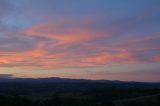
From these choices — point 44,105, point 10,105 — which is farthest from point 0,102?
point 44,105

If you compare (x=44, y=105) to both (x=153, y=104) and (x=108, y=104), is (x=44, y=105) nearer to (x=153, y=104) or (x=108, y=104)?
(x=108, y=104)

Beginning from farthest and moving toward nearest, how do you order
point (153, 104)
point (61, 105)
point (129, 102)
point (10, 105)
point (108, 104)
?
point (129, 102)
point (153, 104)
point (108, 104)
point (61, 105)
point (10, 105)

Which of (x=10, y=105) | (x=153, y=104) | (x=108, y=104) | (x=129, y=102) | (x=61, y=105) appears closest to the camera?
(x=10, y=105)

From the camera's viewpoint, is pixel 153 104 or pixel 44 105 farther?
pixel 153 104

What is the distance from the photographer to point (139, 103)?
403ft

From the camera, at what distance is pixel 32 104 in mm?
90375

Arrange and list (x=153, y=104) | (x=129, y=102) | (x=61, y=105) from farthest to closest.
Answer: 1. (x=129, y=102)
2. (x=153, y=104)
3. (x=61, y=105)

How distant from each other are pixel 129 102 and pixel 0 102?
54180 mm

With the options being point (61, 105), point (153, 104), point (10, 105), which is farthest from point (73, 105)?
point (153, 104)

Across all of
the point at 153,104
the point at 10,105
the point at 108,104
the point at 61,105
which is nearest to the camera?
the point at 10,105

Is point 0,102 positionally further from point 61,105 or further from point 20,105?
point 61,105

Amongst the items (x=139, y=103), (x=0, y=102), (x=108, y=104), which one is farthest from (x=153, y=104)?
(x=0, y=102)

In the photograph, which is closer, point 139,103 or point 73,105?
point 73,105

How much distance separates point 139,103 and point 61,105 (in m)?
37.7
